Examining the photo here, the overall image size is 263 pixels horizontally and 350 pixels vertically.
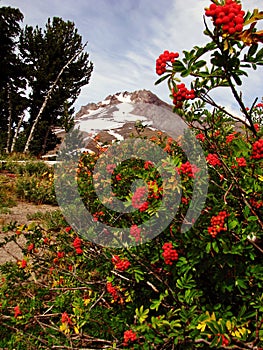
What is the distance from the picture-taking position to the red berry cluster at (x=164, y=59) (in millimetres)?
1125

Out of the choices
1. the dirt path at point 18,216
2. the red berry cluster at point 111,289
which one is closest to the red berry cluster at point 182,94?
the red berry cluster at point 111,289

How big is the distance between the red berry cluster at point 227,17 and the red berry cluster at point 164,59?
0.63ft

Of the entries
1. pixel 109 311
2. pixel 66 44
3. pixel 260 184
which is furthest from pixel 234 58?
pixel 66 44

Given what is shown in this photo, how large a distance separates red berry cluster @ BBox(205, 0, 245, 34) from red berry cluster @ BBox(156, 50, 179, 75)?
0.63 feet

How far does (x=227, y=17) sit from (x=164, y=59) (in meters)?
0.25

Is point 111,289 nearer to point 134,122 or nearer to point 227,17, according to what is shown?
point 134,122

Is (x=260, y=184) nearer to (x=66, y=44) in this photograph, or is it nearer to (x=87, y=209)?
(x=87, y=209)

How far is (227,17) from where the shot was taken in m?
0.94

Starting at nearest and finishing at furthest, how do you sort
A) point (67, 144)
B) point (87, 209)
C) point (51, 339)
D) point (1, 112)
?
point (51, 339)
point (87, 209)
point (67, 144)
point (1, 112)

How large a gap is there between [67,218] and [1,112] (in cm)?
1503

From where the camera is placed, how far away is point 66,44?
16469 millimetres

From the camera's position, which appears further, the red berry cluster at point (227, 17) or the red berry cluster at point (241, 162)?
the red berry cluster at point (241, 162)

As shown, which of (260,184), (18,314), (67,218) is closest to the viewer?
(260,184)

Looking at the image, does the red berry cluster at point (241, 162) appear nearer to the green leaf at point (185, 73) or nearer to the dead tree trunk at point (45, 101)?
the green leaf at point (185, 73)
